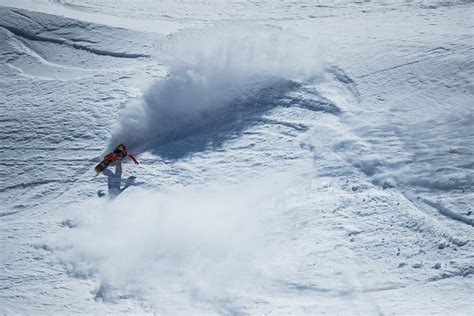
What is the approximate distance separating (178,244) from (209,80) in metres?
4.08

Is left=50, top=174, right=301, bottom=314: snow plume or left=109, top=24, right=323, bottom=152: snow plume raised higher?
left=109, top=24, right=323, bottom=152: snow plume

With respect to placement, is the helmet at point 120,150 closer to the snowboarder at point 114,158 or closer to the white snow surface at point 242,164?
the snowboarder at point 114,158

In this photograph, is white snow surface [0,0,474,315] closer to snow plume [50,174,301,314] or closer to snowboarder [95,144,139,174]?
snow plume [50,174,301,314]

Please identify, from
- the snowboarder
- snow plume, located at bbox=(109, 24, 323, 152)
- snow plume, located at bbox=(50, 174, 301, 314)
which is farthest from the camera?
snow plume, located at bbox=(109, 24, 323, 152)

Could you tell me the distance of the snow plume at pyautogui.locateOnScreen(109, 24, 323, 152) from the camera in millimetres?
10234

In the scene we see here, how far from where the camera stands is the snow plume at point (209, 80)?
10.2 metres

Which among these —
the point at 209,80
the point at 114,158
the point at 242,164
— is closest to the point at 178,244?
the point at 242,164

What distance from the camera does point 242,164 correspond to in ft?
30.7

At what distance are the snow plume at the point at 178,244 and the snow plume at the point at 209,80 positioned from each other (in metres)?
1.70

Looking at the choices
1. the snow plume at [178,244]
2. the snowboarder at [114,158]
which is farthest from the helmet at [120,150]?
the snow plume at [178,244]

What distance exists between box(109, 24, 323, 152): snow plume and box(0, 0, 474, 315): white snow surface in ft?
A: 0.13

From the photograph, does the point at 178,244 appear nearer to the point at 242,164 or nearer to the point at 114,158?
the point at 242,164

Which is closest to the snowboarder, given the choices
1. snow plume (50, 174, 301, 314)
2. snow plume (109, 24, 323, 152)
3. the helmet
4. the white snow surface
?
the helmet

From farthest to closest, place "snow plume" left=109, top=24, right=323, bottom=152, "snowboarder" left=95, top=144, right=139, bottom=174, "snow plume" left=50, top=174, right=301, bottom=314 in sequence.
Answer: "snow plume" left=109, top=24, right=323, bottom=152 < "snowboarder" left=95, top=144, right=139, bottom=174 < "snow plume" left=50, top=174, right=301, bottom=314
